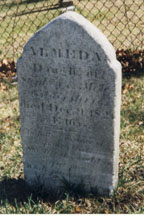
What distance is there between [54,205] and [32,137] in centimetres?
57

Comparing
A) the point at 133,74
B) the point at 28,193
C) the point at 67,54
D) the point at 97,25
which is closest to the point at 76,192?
the point at 28,193

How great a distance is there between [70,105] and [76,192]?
0.76 meters

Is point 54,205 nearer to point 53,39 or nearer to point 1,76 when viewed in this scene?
point 53,39

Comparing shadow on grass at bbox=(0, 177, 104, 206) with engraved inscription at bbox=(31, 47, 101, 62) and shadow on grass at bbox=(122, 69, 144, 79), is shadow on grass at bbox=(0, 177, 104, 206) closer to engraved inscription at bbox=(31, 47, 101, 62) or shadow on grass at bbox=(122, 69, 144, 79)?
engraved inscription at bbox=(31, 47, 101, 62)

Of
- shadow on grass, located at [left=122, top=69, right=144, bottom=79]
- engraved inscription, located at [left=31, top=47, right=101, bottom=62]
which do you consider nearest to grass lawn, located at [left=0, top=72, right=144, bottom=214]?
shadow on grass, located at [left=122, top=69, right=144, bottom=79]

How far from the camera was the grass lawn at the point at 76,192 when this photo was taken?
2900mm

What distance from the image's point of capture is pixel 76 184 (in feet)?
9.93

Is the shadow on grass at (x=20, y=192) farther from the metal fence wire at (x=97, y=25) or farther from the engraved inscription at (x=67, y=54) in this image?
the metal fence wire at (x=97, y=25)

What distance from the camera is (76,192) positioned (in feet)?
9.89

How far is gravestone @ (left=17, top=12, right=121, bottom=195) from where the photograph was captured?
98.3 inches

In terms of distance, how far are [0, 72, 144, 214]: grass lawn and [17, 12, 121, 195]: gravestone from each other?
0.36 ft

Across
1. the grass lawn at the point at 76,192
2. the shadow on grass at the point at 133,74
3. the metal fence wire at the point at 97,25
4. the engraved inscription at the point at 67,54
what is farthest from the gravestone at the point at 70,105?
the metal fence wire at the point at 97,25

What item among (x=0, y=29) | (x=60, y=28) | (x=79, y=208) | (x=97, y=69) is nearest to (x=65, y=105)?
(x=97, y=69)

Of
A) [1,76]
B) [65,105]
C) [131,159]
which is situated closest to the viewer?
[65,105]
